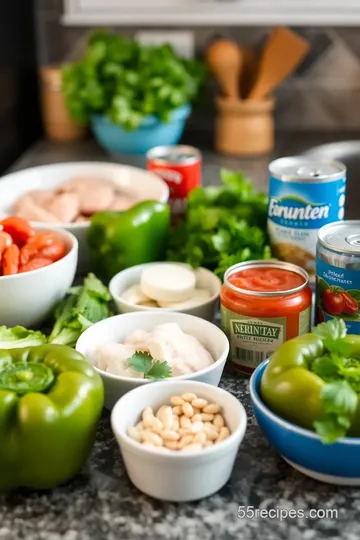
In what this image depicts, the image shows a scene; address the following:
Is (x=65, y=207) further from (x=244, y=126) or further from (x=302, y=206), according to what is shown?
(x=244, y=126)

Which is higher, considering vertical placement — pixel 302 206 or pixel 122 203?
pixel 302 206

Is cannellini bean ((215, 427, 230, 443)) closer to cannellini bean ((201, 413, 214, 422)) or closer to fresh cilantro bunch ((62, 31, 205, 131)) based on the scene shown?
cannellini bean ((201, 413, 214, 422))

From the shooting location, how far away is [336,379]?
36.8 inches

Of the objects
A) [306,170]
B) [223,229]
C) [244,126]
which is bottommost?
[244,126]

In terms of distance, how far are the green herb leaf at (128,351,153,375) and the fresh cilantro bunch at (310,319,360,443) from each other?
212 millimetres

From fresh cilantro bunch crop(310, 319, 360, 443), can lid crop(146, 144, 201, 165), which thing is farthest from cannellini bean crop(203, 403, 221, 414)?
can lid crop(146, 144, 201, 165)

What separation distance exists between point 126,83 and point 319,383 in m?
1.38

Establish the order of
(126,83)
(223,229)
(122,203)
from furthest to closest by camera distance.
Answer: (126,83) < (122,203) < (223,229)

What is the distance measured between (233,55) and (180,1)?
0.89ft

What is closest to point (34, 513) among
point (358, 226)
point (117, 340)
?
point (117, 340)

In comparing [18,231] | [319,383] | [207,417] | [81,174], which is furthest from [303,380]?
[81,174]

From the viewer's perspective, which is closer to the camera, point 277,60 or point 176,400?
point 176,400

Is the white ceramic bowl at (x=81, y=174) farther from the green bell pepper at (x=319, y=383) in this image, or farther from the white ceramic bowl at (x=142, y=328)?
the green bell pepper at (x=319, y=383)

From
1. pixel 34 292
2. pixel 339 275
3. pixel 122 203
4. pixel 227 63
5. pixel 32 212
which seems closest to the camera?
pixel 339 275
